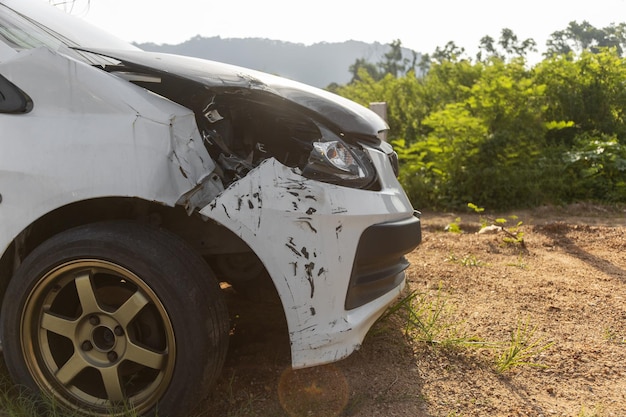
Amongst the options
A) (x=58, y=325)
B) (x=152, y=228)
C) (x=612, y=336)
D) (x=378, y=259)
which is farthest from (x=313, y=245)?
(x=612, y=336)

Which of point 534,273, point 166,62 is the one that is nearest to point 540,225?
point 534,273

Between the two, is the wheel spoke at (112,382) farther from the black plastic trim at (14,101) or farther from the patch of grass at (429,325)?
the patch of grass at (429,325)

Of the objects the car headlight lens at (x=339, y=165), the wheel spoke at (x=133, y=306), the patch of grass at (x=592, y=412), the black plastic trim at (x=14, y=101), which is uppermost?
the black plastic trim at (x=14, y=101)

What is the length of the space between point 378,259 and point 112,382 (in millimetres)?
1111

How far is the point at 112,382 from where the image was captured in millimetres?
2092

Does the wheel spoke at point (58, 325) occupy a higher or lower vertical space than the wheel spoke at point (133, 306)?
lower

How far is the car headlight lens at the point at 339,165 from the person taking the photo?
2127mm

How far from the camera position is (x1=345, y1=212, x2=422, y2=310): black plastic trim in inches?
84.2

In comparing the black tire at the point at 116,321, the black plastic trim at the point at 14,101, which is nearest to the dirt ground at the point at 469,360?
the black tire at the point at 116,321

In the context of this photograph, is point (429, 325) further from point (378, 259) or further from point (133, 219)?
point (133, 219)

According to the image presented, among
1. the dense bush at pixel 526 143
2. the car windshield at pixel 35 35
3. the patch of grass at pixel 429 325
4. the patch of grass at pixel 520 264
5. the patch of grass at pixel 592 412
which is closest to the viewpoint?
the patch of grass at pixel 592 412

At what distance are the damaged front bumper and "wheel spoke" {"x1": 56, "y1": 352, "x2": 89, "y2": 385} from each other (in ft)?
2.48

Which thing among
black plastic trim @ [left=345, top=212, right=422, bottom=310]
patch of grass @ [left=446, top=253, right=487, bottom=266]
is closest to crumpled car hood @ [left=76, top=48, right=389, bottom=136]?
black plastic trim @ [left=345, top=212, right=422, bottom=310]

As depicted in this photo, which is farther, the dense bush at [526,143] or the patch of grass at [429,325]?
the dense bush at [526,143]
